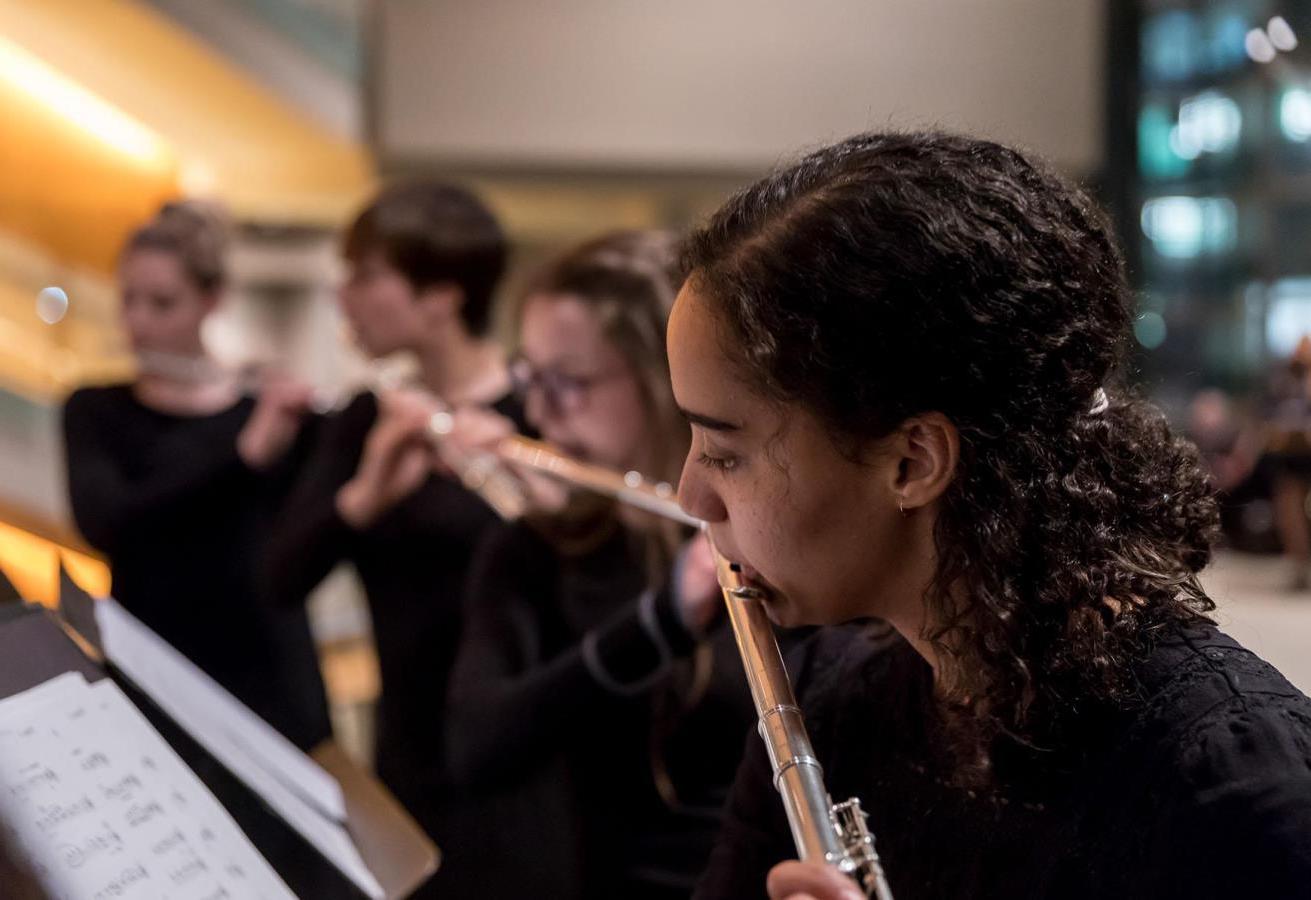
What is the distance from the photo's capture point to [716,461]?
76cm

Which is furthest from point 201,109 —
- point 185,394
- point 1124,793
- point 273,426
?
point 1124,793

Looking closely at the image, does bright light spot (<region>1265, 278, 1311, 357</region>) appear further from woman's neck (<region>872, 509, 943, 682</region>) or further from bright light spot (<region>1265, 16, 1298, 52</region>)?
woman's neck (<region>872, 509, 943, 682</region>)

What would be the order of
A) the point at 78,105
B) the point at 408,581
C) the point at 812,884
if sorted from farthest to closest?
1. the point at 78,105
2. the point at 408,581
3. the point at 812,884

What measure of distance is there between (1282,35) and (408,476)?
4.80 ft

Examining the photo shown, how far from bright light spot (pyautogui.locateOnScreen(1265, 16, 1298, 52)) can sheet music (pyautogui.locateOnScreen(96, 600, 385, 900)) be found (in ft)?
5.67

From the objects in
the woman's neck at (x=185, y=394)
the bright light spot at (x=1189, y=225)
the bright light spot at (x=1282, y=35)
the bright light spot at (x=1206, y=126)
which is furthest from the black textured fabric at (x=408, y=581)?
the bright light spot at (x=1189, y=225)

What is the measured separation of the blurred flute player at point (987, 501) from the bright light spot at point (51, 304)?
3.16 m

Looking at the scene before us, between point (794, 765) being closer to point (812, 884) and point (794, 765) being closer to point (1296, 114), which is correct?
point (812, 884)

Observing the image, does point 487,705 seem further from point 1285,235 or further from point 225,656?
point 1285,235

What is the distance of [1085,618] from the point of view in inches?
28.1

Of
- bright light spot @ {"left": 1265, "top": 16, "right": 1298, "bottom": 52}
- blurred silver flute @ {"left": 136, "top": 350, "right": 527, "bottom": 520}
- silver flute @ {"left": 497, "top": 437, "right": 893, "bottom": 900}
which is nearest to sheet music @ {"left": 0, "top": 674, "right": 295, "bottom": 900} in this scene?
silver flute @ {"left": 497, "top": 437, "right": 893, "bottom": 900}

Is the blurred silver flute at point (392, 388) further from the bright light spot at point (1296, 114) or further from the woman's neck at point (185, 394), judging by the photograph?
the bright light spot at point (1296, 114)

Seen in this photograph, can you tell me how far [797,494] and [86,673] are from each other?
0.43m

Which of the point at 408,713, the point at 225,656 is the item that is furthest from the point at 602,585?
the point at 225,656
